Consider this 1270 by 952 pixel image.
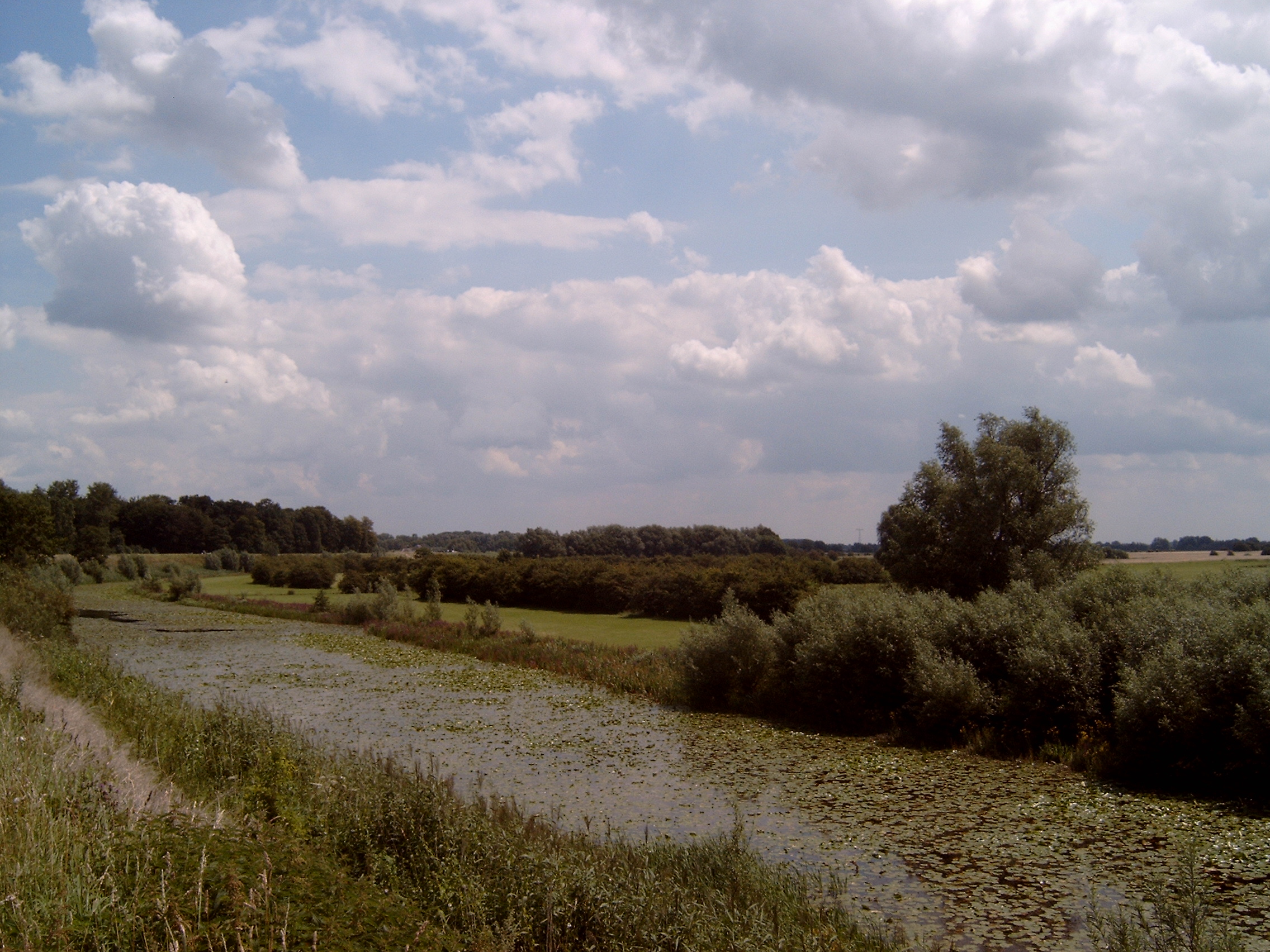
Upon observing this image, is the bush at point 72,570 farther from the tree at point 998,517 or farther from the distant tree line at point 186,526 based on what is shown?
the tree at point 998,517

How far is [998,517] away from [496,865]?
22985 mm

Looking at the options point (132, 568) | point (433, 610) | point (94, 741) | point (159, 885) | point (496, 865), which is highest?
point (159, 885)

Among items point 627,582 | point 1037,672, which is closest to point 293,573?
point 627,582

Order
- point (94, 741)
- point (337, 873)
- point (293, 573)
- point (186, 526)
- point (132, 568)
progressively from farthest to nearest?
point (186, 526) < point (132, 568) < point (293, 573) < point (94, 741) < point (337, 873)

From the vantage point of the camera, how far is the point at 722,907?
6.23 meters

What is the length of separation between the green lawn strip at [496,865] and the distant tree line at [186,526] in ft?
147

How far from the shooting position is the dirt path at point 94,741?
6340 mm

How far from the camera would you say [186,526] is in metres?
98.8

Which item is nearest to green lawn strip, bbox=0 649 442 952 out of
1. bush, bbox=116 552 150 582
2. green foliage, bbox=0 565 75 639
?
green foliage, bbox=0 565 75 639

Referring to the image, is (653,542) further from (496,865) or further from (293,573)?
(496,865)

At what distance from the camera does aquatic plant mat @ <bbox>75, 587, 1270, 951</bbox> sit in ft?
23.7

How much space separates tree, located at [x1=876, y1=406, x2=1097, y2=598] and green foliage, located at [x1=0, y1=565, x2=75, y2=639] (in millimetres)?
26068

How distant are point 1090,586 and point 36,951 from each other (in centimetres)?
1725

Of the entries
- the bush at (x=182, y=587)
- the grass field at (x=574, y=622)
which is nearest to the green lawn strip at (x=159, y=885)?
the grass field at (x=574, y=622)
